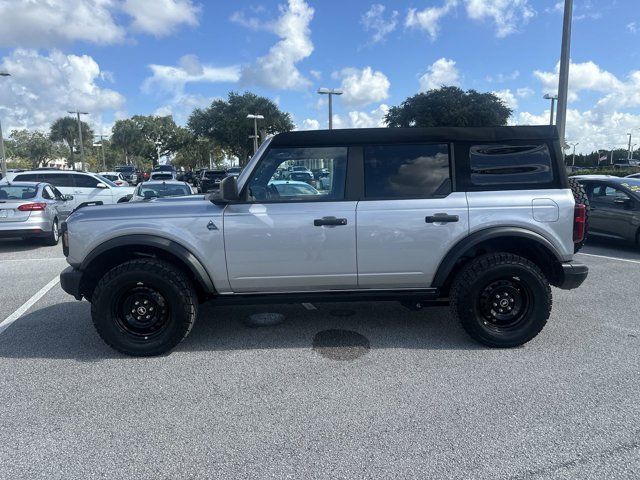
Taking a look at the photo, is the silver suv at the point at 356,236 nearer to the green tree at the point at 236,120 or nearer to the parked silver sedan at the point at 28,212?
the parked silver sedan at the point at 28,212

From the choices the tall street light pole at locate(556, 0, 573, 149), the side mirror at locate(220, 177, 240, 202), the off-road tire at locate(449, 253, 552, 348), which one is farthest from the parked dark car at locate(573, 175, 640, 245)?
the side mirror at locate(220, 177, 240, 202)

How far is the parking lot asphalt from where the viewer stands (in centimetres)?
261

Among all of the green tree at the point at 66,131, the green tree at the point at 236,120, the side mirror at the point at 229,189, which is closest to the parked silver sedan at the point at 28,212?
the side mirror at the point at 229,189

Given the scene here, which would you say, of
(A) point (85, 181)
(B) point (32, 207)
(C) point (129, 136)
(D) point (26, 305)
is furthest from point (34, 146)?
(D) point (26, 305)

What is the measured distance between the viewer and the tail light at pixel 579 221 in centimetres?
403

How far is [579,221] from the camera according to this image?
13.2 ft

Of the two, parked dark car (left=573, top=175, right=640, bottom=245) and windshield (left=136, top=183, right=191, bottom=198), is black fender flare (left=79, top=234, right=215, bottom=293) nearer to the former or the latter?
windshield (left=136, top=183, right=191, bottom=198)

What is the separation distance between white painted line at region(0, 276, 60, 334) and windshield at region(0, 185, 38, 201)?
3973 mm

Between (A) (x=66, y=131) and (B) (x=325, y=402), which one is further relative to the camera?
(A) (x=66, y=131)

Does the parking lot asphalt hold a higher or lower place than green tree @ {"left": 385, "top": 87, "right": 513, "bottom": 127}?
lower

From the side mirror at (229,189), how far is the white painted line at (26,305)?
296cm

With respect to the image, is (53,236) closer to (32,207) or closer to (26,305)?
(32,207)

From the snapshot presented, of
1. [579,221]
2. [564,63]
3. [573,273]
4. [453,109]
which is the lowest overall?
[573,273]

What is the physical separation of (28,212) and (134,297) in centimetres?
732
